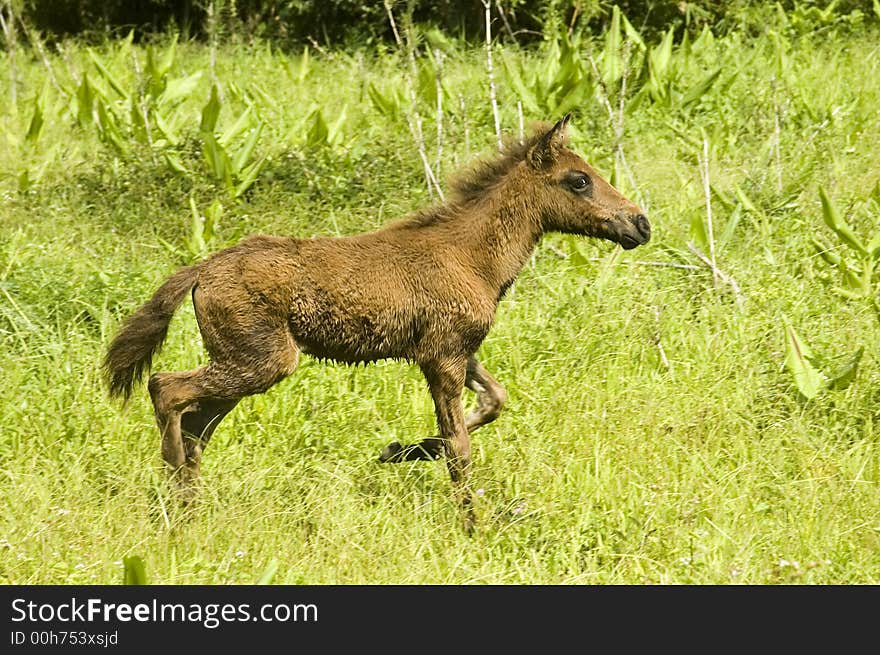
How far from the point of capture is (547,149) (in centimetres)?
553

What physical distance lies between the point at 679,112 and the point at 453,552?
5624mm

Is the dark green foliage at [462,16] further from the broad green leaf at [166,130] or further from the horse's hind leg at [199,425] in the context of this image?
the horse's hind leg at [199,425]

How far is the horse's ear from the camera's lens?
5.52m

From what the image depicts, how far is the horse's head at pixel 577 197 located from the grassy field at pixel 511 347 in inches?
37.3

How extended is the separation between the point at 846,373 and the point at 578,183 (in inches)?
62.9

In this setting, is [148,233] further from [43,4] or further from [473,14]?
[43,4]

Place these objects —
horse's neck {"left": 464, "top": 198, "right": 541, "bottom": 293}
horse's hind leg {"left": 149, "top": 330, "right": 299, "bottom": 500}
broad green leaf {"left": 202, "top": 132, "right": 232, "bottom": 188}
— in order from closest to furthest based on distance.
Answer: horse's hind leg {"left": 149, "top": 330, "right": 299, "bottom": 500}, horse's neck {"left": 464, "top": 198, "right": 541, "bottom": 293}, broad green leaf {"left": 202, "top": 132, "right": 232, "bottom": 188}

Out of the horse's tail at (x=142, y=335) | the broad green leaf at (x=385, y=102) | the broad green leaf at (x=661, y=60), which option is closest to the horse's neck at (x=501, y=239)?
the horse's tail at (x=142, y=335)

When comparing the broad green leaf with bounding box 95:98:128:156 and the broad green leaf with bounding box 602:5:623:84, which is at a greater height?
the broad green leaf with bounding box 602:5:623:84

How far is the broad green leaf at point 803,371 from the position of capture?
5879 mm

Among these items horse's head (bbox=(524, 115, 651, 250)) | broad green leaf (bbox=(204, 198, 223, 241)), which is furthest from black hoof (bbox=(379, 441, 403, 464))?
broad green leaf (bbox=(204, 198, 223, 241))

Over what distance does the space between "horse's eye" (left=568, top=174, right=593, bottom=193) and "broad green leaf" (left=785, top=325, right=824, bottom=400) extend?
4.00ft

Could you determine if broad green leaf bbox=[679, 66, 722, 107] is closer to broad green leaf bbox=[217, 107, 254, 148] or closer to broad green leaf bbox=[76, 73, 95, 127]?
broad green leaf bbox=[217, 107, 254, 148]

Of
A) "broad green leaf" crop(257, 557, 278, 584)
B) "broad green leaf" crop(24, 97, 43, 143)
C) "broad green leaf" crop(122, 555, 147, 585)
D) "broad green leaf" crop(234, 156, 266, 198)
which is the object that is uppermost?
"broad green leaf" crop(122, 555, 147, 585)
